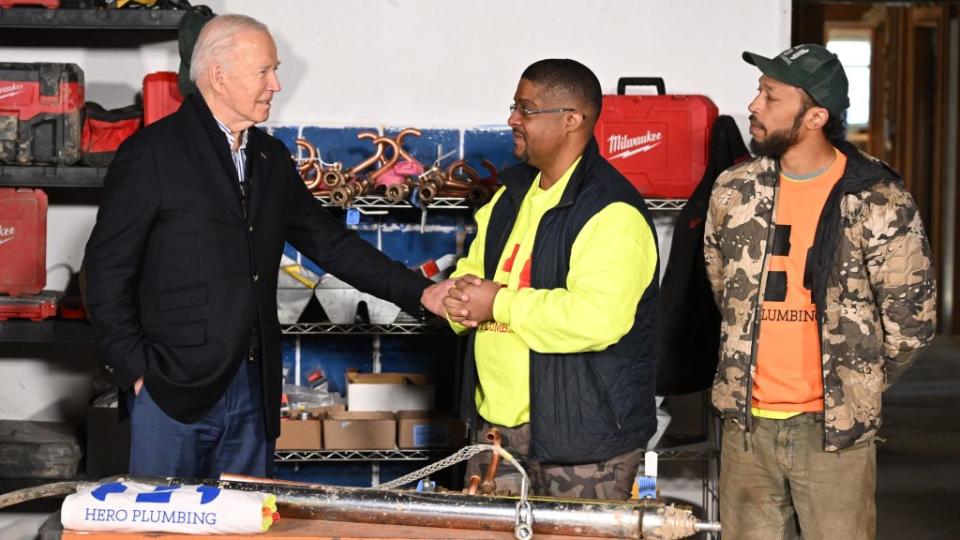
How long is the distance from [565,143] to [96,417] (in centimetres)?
220

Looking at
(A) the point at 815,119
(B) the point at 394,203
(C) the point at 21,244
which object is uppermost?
(A) the point at 815,119

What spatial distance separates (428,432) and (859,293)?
5.47ft

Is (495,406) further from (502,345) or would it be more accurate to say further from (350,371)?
(350,371)

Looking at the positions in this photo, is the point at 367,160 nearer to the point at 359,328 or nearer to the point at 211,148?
the point at 359,328

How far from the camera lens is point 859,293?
375 centimetres

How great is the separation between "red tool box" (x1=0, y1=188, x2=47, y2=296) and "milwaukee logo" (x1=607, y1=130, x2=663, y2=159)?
6.52 feet

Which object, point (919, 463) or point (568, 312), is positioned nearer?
point (568, 312)

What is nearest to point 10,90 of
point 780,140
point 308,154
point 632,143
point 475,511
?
point 308,154

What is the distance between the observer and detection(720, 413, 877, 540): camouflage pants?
378 centimetres

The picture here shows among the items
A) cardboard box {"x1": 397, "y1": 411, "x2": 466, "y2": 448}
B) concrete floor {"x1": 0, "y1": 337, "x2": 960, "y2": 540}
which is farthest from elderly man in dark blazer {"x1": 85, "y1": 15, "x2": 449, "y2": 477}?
concrete floor {"x1": 0, "y1": 337, "x2": 960, "y2": 540}

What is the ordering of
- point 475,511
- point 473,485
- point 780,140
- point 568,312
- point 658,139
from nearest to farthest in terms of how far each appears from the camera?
1. point 475,511
2. point 473,485
3. point 568,312
4. point 780,140
5. point 658,139

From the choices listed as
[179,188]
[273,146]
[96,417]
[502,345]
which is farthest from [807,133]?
[96,417]

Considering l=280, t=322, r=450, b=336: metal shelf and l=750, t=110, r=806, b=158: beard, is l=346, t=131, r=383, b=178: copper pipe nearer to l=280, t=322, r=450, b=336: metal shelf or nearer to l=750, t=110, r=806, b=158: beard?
l=280, t=322, r=450, b=336: metal shelf

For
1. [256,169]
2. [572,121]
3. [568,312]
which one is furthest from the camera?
[256,169]
